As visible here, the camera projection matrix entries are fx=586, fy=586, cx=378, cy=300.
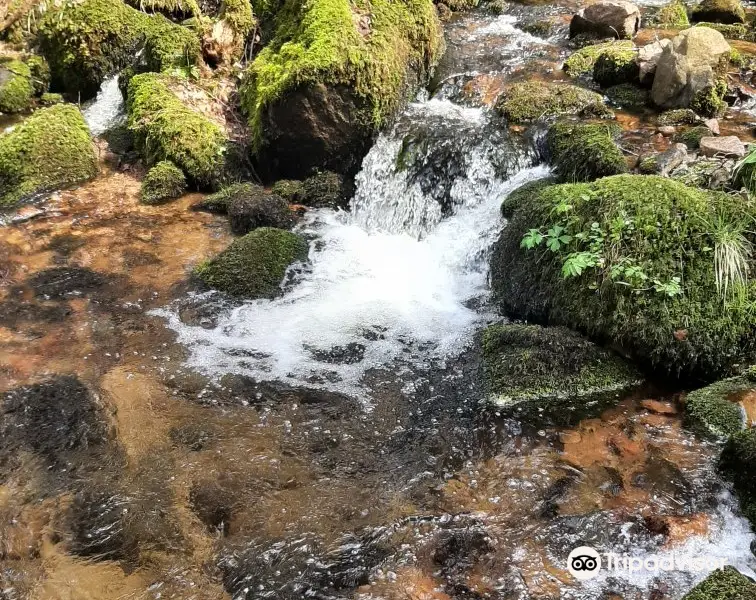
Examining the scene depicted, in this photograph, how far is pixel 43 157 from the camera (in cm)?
792

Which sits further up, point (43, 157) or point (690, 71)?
point (690, 71)

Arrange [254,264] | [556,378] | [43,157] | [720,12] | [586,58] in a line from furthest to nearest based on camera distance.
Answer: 1. [720,12]
2. [586,58]
3. [43,157]
4. [254,264]
5. [556,378]

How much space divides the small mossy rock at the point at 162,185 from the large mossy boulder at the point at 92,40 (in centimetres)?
252

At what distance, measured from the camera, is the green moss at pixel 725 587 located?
116 inches

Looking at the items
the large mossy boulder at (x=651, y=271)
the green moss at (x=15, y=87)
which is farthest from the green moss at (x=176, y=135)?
the large mossy boulder at (x=651, y=271)

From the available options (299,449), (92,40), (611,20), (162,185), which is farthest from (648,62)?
(92,40)

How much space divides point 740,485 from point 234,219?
19.1 ft

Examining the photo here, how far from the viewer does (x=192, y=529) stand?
364 cm

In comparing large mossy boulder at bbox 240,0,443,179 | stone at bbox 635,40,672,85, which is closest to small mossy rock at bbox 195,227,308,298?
large mossy boulder at bbox 240,0,443,179

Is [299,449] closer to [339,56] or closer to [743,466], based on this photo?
[743,466]

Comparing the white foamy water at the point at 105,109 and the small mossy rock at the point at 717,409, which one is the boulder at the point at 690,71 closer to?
the small mossy rock at the point at 717,409

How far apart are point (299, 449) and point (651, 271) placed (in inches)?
124

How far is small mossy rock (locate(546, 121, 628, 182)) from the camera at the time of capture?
6.23 m

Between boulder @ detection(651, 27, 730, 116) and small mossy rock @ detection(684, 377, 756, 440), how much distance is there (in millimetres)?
4846
